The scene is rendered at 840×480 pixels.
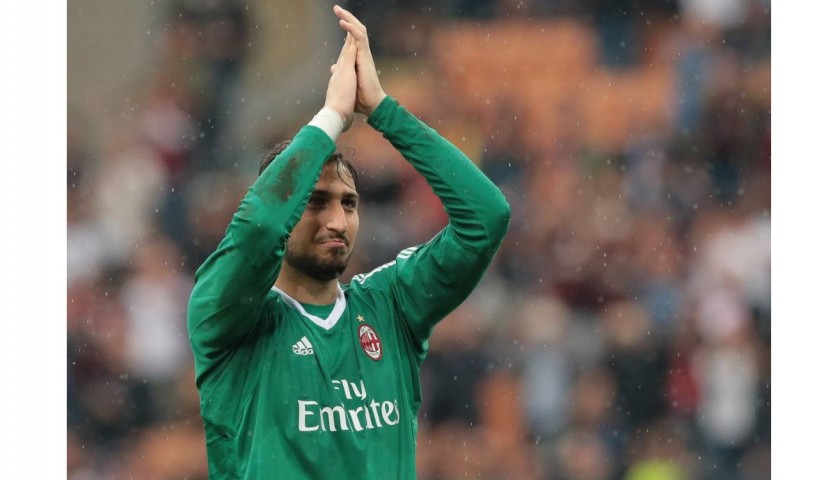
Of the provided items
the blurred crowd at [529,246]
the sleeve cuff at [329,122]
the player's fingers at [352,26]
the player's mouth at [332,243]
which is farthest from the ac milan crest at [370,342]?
the blurred crowd at [529,246]

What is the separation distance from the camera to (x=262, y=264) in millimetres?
2430

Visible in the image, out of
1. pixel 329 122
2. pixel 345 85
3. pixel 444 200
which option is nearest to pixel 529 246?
pixel 444 200

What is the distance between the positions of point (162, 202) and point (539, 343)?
235 centimetres

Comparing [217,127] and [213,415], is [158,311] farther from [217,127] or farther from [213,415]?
[213,415]

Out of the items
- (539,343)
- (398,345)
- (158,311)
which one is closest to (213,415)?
(398,345)

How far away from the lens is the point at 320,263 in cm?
263

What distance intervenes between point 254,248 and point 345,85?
0.49 meters

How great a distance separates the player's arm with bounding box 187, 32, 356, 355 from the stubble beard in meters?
→ 0.16

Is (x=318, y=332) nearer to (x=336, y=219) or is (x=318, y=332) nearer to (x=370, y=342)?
(x=370, y=342)

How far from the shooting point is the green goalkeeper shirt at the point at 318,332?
246cm

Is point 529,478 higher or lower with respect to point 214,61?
lower

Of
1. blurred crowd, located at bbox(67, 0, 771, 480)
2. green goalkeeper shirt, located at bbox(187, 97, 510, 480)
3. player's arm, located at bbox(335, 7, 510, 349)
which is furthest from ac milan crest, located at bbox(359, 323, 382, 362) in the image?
blurred crowd, located at bbox(67, 0, 771, 480)

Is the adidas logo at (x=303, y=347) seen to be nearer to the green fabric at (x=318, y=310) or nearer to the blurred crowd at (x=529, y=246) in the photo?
the green fabric at (x=318, y=310)

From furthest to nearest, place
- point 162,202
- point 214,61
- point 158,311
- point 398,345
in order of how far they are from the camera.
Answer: point 214,61
point 162,202
point 158,311
point 398,345
